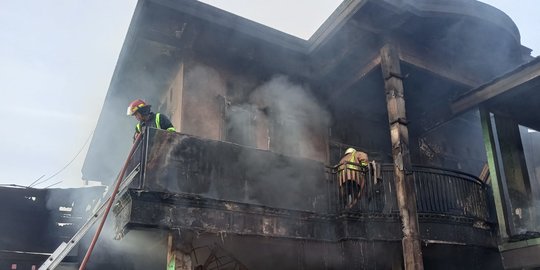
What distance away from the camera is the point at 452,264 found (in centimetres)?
1111

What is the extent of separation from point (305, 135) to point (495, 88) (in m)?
4.29

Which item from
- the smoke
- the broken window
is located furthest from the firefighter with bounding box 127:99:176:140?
the smoke

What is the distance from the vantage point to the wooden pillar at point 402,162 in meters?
8.56

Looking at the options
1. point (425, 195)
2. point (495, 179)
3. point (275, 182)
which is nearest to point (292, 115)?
point (275, 182)

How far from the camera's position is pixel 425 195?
10.1m

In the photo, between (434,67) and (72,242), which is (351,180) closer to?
(434,67)

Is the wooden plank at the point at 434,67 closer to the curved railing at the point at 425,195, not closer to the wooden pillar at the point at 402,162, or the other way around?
the wooden pillar at the point at 402,162

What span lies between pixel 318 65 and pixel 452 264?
557 centimetres

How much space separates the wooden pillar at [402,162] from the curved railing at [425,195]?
0.47 meters

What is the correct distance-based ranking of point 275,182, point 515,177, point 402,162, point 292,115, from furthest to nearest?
point 292,115, point 515,177, point 402,162, point 275,182

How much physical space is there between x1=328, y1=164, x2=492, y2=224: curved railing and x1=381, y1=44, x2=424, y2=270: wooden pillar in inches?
18.5

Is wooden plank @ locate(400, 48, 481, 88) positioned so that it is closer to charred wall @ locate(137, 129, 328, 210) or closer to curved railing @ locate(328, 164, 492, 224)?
curved railing @ locate(328, 164, 492, 224)

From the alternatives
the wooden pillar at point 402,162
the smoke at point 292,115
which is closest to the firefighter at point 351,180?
the wooden pillar at point 402,162

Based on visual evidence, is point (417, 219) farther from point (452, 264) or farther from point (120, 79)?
point (120, 79)
